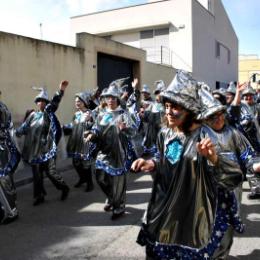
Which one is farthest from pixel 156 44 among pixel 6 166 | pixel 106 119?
pixel 6 166

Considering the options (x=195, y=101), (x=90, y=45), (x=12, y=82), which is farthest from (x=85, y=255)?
(x=90, y=45)

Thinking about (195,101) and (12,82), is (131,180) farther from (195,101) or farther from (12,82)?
(195,101)

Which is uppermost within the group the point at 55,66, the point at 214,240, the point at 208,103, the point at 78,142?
the point at 55,66

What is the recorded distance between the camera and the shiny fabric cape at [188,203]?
2887 mm

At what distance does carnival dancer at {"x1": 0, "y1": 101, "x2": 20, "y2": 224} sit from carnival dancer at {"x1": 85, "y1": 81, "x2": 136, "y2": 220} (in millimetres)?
1021

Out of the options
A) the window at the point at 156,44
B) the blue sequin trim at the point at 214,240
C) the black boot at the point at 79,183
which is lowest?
the black boot at the point at 79,183

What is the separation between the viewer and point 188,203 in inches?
114

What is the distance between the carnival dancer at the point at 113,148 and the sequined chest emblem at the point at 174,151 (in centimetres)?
280

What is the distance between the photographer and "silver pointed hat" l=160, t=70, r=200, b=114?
9.70 ft

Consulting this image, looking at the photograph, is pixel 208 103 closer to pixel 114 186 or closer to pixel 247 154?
pixel 247 154

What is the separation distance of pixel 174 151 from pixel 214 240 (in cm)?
68

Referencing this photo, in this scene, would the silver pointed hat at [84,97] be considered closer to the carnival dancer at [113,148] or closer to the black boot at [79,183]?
the black boot at [79,183]

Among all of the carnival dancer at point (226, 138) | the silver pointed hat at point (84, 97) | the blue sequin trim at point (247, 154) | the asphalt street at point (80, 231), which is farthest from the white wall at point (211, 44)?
the blue sequin trim at point (247, 154)

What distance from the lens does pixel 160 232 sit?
2.98 m
